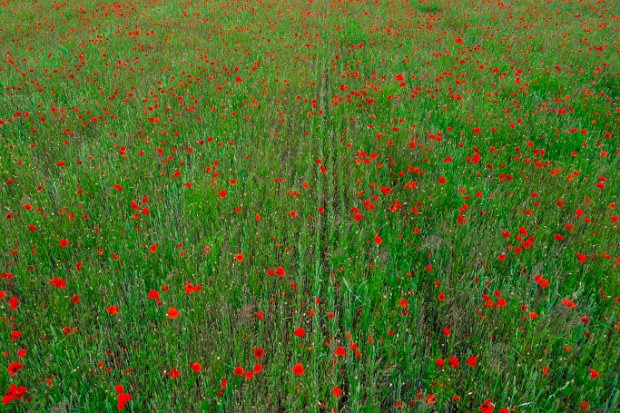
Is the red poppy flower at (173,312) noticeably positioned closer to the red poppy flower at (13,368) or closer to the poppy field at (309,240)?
the poppy field at (309,240)

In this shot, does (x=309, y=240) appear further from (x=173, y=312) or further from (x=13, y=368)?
(x=13, y=368)

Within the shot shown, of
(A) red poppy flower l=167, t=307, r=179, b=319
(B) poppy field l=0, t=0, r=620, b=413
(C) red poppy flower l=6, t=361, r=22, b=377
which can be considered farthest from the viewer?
(A) red poppy flower l=167, t=307, r=179, b=319

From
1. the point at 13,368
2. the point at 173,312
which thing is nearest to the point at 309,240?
the point at 173,312

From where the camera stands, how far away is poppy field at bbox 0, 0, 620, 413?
199 centimetres

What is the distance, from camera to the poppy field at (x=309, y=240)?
1.99 metres

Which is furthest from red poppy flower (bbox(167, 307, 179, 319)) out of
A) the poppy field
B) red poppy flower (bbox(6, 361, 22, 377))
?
red poppy flower (bbox(6, 361, 22, 377))

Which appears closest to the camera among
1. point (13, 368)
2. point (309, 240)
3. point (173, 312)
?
point (13, 368)

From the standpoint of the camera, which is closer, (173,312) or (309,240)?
(173,312)

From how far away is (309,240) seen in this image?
2936 millimetres

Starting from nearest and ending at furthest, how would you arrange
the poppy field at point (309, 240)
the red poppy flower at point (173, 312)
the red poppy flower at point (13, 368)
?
the red poppy flower at point (13, 368) < the poppy field at point (309, 240) < the red poppy flower at point (173, 312)

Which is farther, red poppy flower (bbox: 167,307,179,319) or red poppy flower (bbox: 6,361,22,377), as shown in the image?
red poppy flower (bbox: 167,307,179,319)

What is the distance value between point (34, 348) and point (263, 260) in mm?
1349

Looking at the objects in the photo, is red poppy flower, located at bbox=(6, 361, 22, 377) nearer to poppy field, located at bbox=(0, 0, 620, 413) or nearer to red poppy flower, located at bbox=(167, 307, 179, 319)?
poppy field, located at bbox=(0, 0, 620, 413)

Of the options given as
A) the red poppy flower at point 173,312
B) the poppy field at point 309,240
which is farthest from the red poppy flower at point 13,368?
the red poppy flower at point 173,312
